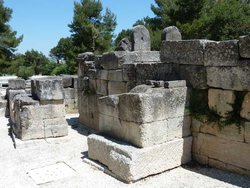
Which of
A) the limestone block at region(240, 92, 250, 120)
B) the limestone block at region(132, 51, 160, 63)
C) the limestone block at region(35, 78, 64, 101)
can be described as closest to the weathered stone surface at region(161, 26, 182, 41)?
the limestone block at region(132, 51, 160, 63)

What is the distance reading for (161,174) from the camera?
5.17 metres

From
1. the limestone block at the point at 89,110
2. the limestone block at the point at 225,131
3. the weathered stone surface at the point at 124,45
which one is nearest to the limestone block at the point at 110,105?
the limestone block at the point at 225,131

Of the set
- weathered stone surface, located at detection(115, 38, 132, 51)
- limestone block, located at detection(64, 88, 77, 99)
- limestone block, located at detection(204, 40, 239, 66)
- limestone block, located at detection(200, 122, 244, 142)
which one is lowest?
limestone block, located at detection(200, 122, 244, 142)

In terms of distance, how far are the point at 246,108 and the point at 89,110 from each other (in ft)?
17.2

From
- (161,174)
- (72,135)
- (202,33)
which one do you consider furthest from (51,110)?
(202,33)

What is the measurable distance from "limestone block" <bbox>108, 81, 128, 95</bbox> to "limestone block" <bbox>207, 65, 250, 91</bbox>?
8.10ft

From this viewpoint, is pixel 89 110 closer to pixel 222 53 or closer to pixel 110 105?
pixel 110 105

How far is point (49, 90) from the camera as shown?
7910mm

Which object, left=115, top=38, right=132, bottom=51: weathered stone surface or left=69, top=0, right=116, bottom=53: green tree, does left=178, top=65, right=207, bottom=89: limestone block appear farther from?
left=69, top=0, right=116, bottom=53: green tree

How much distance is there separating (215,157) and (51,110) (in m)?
4.33

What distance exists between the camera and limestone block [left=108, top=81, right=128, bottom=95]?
738 centimetres

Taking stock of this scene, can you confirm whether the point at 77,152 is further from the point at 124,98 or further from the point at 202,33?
the point at 202,33

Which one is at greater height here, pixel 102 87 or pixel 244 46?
pixel 244 46

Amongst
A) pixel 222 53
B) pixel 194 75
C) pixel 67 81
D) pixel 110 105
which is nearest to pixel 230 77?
pixel 222 53
